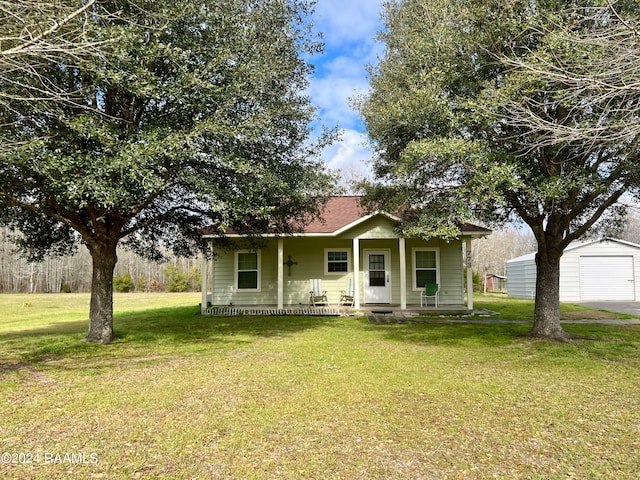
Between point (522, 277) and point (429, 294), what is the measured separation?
12024 millimetres

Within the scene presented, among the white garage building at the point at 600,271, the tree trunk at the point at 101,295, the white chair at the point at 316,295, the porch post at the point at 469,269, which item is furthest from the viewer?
the white garage building at the point at 600,271

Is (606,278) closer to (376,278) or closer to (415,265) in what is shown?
(415,265)

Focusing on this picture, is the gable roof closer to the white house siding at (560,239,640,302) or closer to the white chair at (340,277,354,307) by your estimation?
the white chair at (340,277,354,307)

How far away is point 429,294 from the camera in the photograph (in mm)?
13875

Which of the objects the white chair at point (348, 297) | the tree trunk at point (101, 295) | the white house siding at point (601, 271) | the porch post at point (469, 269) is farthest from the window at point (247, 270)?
the white house siding at point (601, 271)

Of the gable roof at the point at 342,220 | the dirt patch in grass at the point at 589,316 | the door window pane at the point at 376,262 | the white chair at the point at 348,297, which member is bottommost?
the dirt patch in grass at the point at 589,316

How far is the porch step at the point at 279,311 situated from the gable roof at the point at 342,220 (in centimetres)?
256

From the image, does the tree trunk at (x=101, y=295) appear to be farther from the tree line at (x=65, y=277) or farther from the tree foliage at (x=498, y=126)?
the tree line at (x=65, y=277)

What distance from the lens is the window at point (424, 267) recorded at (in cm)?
1487

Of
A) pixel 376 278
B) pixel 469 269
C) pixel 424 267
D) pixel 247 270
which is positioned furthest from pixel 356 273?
pixel 247 270

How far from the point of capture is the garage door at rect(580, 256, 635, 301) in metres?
19.8

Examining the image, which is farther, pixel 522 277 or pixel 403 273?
pixel 522 277

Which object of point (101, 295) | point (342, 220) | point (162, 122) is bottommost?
point (101, 295)

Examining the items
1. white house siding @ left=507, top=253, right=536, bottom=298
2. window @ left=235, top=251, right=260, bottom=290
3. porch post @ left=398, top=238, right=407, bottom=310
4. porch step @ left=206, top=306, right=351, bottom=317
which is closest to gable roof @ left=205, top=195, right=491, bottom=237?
porch post @ left=398, top=238, right=407, bottom=310
